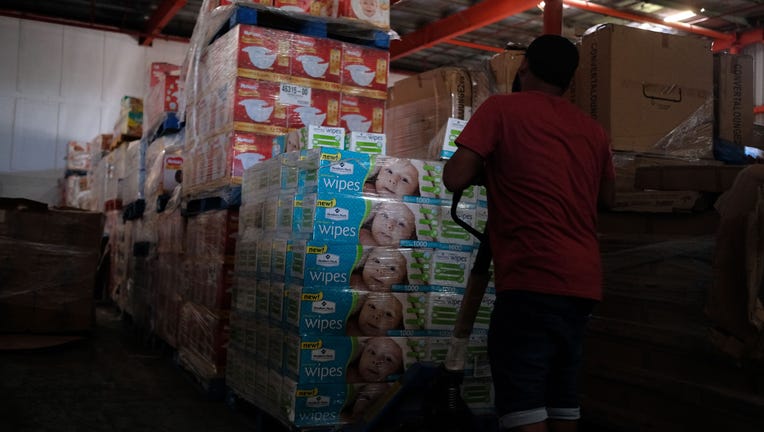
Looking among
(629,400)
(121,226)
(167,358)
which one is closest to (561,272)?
(629,400)

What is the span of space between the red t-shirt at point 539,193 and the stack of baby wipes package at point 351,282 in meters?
1.45

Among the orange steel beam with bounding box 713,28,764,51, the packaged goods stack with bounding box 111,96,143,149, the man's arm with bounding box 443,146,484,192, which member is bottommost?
the man's arm with bounding box 443,146,484,192

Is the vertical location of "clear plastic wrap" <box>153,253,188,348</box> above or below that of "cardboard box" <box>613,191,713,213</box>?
below

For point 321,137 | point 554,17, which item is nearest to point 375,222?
point 321,137

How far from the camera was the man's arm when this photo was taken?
2.25 metres

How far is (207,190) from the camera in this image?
5375 millimetres

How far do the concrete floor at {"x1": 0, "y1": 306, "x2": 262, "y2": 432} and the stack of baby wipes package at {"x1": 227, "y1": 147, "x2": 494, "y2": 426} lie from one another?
0.52 meters

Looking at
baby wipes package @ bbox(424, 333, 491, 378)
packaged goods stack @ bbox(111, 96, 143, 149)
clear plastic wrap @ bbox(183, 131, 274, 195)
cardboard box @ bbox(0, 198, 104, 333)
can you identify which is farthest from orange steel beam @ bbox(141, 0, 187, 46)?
baby wipes package @ bbox(424, 333, 491, 378)

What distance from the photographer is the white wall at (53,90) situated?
559 inches

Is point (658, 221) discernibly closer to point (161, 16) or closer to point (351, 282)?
point (351, 282)

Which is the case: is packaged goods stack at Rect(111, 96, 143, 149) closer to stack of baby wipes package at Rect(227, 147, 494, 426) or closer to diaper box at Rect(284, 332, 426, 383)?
stack of baby wipes package at Rect(227, 147, 494, 426)

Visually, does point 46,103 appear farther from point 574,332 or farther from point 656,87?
point 574,332

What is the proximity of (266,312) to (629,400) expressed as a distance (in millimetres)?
1981

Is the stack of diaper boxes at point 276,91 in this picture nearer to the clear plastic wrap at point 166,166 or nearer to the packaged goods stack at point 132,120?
the clear plastic wrap at point 166,166
